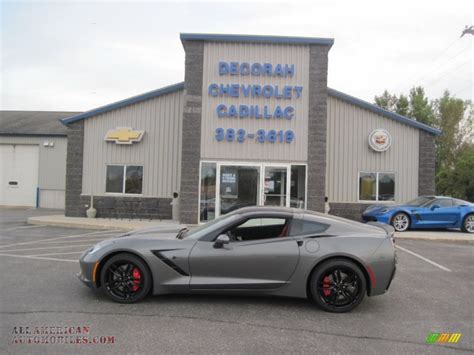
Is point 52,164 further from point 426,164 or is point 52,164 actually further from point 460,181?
point 460,181

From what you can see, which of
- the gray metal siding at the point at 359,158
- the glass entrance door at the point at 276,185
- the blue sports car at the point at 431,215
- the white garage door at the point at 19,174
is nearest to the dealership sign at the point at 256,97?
the glass entrance door at the point at 276,185

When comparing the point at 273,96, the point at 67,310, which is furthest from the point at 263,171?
the point at 67,310

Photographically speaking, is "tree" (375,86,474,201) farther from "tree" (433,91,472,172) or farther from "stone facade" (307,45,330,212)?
"stone facade" (307,45,330,212)

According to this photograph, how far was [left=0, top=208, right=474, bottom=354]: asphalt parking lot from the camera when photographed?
400 centimetres

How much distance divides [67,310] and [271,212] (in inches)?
114

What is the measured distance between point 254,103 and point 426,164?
763 centimetres

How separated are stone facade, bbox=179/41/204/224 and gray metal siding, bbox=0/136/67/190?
36.6 ft

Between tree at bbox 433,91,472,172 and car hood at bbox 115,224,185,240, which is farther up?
tree at bbox 433,91,472,172

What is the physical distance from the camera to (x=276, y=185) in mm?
14844

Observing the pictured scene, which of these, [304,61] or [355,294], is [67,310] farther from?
[304,61]

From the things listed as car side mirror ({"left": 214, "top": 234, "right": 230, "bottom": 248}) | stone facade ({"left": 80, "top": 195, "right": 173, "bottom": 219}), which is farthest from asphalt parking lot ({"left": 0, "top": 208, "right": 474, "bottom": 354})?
stone facade ({"left": 80, "top": 195, "right": 173, "bottom": 219})

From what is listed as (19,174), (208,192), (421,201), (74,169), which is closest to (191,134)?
(208,192)

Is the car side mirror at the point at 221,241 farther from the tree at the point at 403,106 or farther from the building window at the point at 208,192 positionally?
the tree at the point at 403,106

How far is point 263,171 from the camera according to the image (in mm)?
14766
